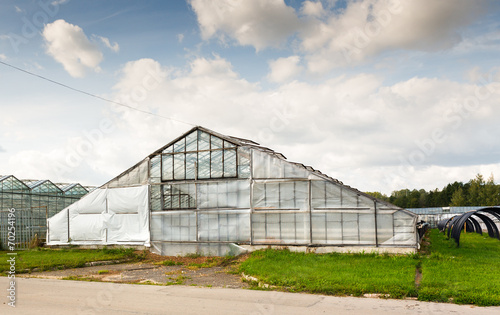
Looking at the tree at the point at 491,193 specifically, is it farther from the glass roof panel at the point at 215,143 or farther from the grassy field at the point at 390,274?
the glass roof panel at the point at 215,143

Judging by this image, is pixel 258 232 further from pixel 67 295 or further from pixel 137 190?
pixel 67 295

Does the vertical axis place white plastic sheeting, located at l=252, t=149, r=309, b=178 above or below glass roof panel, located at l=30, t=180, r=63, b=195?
above

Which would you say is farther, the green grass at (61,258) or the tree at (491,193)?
the tree at (491,193)

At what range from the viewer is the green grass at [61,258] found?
19828 mm

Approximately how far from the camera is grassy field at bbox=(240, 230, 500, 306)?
11.7 meters

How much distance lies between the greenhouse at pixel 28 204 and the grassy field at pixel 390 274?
20575 mm

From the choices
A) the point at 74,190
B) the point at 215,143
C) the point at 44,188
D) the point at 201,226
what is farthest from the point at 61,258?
the point at 74,190

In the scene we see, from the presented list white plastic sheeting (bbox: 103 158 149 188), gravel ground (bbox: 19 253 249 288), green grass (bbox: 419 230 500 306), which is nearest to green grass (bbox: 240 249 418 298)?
green grass (bbox: 419 230 500 306)

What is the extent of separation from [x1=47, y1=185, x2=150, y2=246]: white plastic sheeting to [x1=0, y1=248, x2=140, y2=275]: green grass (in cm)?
83

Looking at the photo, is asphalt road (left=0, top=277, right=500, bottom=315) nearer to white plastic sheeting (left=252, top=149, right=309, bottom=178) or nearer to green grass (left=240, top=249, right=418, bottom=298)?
green grass (left=240, top=249, right=418, bottom=298)

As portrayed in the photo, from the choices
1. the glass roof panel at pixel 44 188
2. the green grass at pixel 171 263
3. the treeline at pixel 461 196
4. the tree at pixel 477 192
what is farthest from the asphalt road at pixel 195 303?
the tree at pixel 477 192

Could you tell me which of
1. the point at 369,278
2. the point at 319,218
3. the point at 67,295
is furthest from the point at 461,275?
the point at 67,295

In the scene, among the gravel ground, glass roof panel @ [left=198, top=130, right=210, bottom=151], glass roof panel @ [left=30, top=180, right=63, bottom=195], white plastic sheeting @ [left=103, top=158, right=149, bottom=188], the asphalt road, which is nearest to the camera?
the asphalt road

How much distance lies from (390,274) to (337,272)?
1.80 metres
